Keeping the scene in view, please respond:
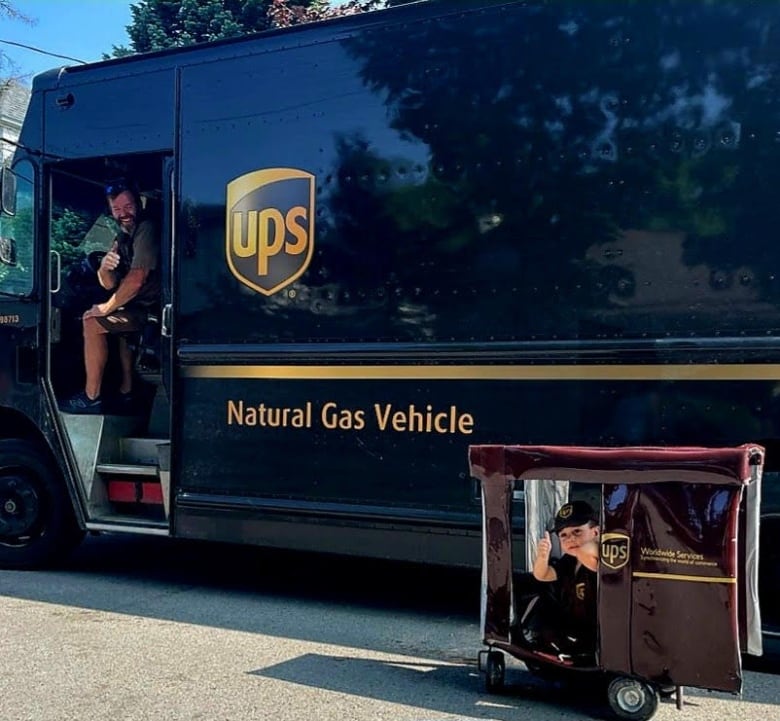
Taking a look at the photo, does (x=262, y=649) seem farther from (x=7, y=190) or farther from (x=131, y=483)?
(x=7, y=190)

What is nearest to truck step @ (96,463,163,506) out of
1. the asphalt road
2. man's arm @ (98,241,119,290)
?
the asphalt road

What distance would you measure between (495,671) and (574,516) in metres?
0.82

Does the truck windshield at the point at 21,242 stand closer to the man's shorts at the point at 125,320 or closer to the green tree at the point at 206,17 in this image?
the man's shorts at the point at 125,320

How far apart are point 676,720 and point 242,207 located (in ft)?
11.8

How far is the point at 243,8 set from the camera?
57.1ft

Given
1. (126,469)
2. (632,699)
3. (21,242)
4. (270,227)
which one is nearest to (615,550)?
(632,699)

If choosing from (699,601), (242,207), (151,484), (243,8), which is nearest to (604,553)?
(699,601)

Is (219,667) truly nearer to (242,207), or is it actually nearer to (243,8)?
(242,207)

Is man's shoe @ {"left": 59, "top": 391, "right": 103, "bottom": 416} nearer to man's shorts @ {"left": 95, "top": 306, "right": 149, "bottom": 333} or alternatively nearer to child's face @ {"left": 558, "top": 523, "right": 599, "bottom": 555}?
man's shorts @ {"left": 95, "top": 306, "right": 149, "bottom": 333}

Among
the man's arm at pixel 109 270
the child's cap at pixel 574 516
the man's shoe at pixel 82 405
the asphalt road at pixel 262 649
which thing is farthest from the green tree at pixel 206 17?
the child's cap at pixel 574 516

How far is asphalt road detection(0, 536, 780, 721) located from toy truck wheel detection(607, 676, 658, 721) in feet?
0.53

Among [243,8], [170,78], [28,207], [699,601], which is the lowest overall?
[699,601]

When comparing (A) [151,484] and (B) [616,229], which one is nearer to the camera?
(B) [616,229]

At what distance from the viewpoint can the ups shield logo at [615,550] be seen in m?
3.74
